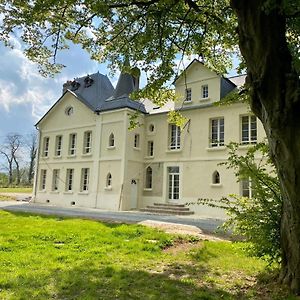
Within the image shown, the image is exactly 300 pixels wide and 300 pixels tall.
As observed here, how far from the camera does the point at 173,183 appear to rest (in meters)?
23.8

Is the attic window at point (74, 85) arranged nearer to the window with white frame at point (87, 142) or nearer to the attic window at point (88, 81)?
the attic window at point (88, 81)

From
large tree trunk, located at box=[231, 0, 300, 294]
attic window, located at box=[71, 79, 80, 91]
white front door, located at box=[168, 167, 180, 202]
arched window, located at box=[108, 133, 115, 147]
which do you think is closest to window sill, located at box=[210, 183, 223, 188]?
white front door, located at box=[168, 167, 180, 202]

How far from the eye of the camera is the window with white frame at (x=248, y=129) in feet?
67.4

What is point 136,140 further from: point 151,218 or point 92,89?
point 151,218

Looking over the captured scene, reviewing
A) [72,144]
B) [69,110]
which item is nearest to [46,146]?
[72,144]

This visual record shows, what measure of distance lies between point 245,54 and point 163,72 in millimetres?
6300

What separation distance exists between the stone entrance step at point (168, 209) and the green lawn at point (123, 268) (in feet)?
36.4

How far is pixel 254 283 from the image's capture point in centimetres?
595

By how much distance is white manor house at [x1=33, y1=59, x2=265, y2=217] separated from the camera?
71.3ft

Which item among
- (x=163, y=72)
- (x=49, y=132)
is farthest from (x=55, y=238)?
(x=49, y=132)

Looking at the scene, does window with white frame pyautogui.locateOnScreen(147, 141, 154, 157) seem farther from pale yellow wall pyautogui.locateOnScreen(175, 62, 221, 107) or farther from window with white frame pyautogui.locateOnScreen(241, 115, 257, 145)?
window with white frame pyautogui.locateOnScreen(241, 115, 257, 145)

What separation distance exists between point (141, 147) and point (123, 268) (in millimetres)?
19287

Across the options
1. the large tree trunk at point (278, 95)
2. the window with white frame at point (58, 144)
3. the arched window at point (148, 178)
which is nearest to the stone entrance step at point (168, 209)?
the arched window at point (148, 178)

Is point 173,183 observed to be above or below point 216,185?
above
